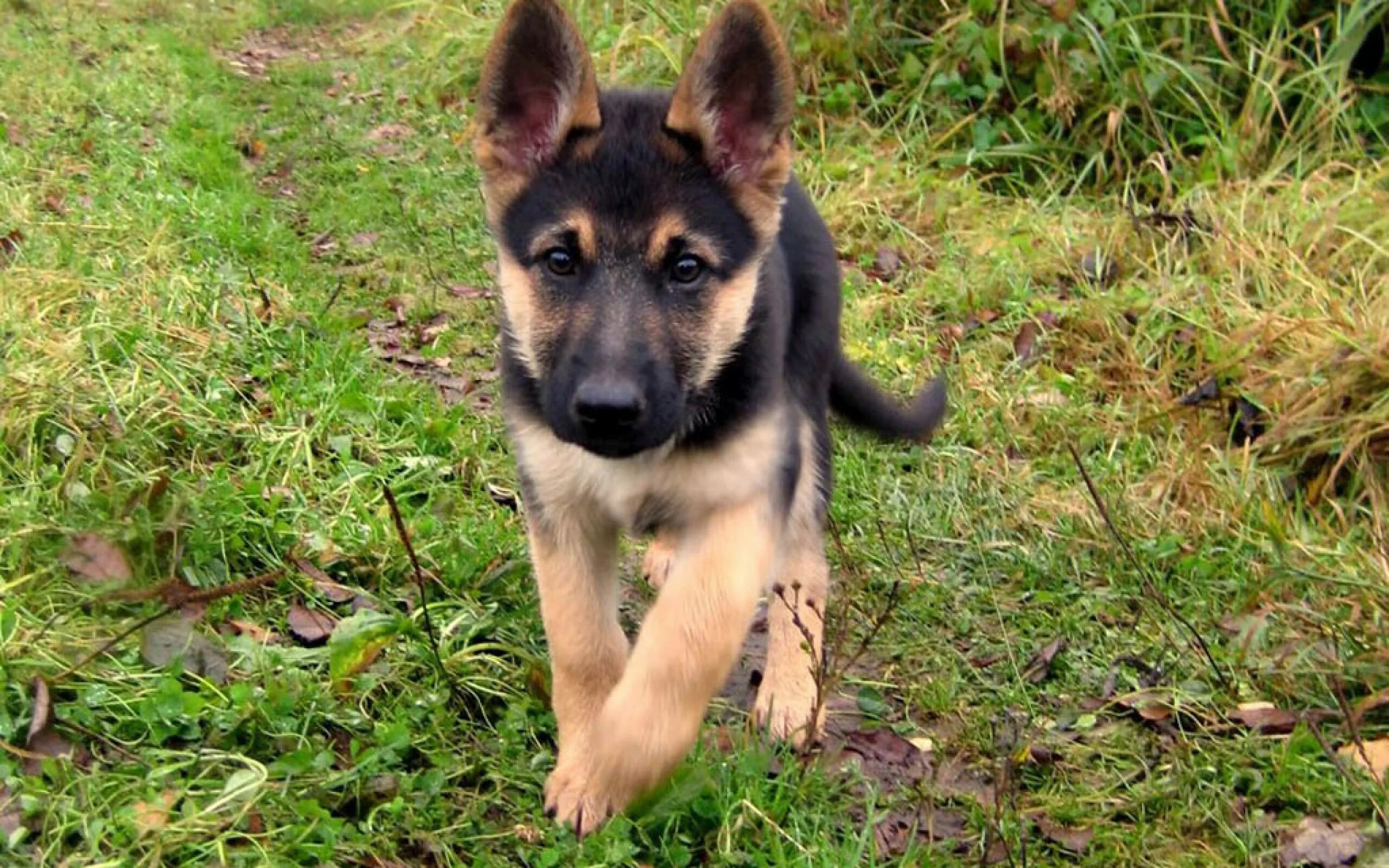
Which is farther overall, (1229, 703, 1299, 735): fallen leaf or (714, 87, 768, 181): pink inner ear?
(1229, 703, 1299, 735): fallen leaf

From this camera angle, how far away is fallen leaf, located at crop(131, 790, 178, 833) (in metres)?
2.65

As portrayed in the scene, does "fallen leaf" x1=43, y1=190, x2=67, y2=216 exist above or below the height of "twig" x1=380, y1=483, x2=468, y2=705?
below

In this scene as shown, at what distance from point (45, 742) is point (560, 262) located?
61.0 inches

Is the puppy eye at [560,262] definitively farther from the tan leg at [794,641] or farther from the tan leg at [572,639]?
the tan leg at [794,641]

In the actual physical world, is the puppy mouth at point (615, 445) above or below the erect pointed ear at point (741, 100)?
below

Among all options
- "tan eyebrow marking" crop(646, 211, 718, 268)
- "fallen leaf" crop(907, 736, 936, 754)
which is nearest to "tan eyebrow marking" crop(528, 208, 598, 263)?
"tan eyebrow marking" crop(646, 211, 718, 268)

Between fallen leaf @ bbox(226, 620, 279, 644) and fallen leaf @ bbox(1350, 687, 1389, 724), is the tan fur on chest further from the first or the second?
fallen leaf @ bbox(1350, 687, 1389, 724)

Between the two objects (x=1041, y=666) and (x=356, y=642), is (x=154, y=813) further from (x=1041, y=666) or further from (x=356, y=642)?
(x=1041, y=666)

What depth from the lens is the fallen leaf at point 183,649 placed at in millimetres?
3170

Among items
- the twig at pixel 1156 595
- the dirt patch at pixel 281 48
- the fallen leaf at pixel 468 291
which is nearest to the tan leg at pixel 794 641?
the twig at pixel 1156 595

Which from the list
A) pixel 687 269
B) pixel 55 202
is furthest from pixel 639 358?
pixel 55 202

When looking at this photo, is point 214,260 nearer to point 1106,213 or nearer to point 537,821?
point 537,821

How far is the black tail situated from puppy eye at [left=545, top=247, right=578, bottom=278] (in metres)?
1.46

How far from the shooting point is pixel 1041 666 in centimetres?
406
